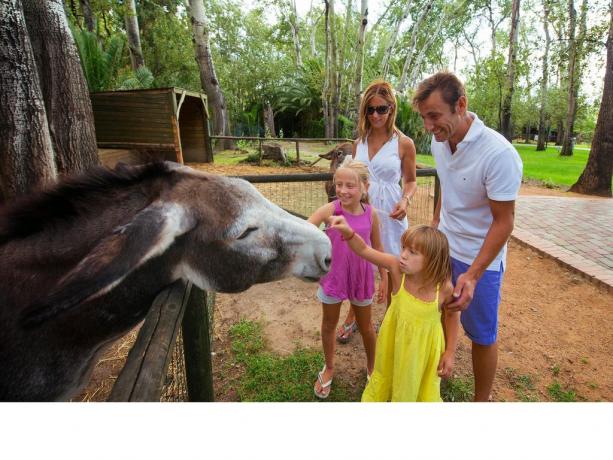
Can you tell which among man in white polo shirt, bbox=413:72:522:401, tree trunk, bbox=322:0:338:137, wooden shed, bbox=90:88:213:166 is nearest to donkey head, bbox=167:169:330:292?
man in white polo shirt, bbox=413:72:522:401

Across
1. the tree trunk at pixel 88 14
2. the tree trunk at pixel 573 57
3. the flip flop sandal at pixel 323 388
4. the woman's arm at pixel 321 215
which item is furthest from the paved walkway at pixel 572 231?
the tree trunk at pixel 88 14

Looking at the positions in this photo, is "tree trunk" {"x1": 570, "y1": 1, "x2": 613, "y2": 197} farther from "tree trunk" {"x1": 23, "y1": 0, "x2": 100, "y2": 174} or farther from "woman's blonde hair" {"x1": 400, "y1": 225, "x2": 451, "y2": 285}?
"tree trunk" {"x1": 23, "y1": 0, "x2": 100, "y2": 174}

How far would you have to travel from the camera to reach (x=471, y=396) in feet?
7.90

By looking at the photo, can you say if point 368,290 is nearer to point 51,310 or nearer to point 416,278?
point 416,278

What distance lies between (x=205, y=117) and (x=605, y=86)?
10287mm

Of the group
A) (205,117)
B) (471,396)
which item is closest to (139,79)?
(205,117)

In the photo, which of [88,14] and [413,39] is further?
[88,14]

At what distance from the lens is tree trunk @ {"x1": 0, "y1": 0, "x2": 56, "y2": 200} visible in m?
2.42

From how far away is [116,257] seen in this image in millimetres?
951

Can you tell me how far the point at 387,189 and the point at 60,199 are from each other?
1.97 m

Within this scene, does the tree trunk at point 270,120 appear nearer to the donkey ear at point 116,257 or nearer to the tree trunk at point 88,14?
the tree trunk at point 88,14

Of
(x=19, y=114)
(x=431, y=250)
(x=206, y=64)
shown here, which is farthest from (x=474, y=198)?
(x=206, y=64)

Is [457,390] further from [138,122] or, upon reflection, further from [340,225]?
[138,122]

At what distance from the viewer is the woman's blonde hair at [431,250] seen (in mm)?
1632
